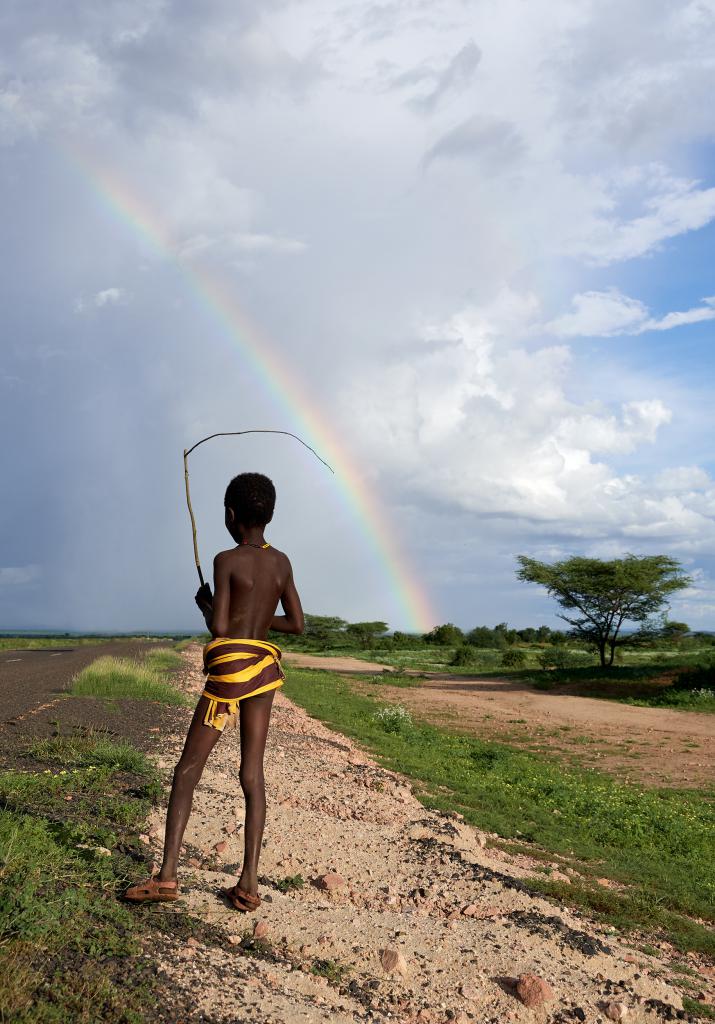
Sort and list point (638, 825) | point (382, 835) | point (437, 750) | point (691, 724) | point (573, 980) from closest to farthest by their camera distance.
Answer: point (573, 980)
point (382, 835)
point (638, 825)
point (437, 750)
point (691, 724)

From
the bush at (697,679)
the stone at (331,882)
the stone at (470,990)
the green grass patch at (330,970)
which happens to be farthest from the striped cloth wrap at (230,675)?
the bush at (697,679)

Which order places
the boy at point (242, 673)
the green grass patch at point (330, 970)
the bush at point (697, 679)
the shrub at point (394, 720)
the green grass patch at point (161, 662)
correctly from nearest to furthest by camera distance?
the green grass patch at point (330, 970), the boy at point (242, 673), the shrub at point (394, 720), the green grass patch at point (161, 662), the bush at point (697, 679)

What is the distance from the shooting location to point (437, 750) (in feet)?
46.7

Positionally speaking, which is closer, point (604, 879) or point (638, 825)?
point (604, 879)

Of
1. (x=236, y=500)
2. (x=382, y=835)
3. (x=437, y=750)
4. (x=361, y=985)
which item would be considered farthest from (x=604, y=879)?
(x=437, y=750)

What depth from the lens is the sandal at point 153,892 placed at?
388cm

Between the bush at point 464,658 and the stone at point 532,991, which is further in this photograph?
the bush at point 464,658

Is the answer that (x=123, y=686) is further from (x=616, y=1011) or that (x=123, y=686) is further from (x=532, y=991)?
(x=616, y=1011)

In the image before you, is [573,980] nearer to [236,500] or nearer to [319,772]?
[236,500]

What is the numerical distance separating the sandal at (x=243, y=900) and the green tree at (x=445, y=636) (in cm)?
7301

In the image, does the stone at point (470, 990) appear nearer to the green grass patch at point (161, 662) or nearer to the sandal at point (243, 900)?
the sandal at point (243, 900)

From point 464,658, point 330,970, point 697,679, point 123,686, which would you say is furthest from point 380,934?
point 464,658

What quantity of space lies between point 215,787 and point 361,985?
135 inches

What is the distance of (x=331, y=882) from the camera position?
5172mm
